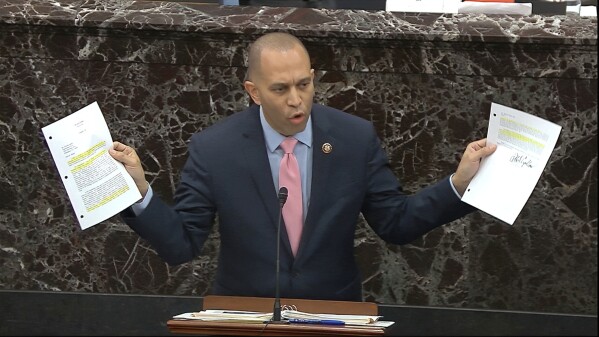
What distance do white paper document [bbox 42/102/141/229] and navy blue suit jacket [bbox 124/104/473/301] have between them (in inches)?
13.8

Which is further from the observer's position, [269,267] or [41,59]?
[41,59]

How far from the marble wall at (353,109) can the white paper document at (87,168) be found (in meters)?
1.43

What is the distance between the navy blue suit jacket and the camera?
4.33m

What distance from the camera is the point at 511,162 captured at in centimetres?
401

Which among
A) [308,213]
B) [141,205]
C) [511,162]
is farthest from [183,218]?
[511,162]

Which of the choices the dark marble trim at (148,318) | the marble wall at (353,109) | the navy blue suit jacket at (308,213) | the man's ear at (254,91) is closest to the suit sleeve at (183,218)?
the navy blue suit jacket at (308,213)

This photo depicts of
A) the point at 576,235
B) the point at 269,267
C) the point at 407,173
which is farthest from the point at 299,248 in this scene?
the point at 576,235

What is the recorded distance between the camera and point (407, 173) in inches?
213

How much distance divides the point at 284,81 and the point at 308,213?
0.43m

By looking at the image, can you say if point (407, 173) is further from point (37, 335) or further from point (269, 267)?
point (37, 335)

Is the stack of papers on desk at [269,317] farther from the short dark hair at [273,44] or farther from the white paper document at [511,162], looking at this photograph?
the short dark hair at [273,44]

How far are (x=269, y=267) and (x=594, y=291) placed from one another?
1678 millimetres

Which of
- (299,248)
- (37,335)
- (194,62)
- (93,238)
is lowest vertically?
(37,335)

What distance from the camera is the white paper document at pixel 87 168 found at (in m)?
3.95
